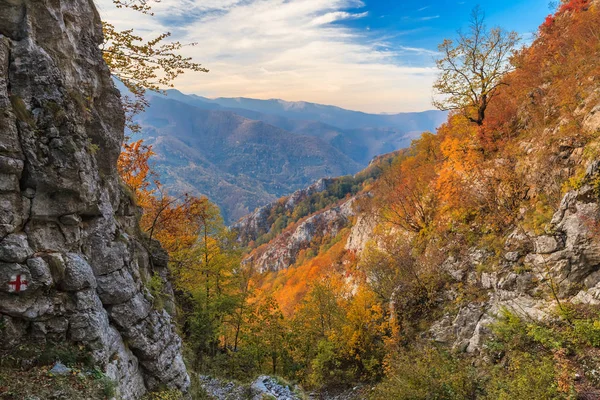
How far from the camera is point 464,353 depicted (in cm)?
1401

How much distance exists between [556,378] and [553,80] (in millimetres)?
17681

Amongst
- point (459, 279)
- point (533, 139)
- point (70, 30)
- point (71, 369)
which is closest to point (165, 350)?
point (71, 369)

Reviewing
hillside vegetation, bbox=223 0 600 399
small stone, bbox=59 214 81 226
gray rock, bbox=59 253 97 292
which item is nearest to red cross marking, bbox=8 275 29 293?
gray rock, bbox=59 253 97 292

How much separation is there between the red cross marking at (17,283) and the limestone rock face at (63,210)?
2 centimetres

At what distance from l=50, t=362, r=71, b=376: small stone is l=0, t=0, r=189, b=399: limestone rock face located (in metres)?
0.53

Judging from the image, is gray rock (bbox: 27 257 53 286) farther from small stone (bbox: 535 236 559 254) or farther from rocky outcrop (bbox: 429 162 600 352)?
small stone (bbox: 535 236 559 254)

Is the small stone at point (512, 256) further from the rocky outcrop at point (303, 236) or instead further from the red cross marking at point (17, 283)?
the rocky outcrop at point (303, 236)

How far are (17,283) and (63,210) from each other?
70.9 inches

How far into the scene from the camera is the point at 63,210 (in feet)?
24.3

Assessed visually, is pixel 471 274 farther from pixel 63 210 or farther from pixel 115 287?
pixel 63 210

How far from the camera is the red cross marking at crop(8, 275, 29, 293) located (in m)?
6.23

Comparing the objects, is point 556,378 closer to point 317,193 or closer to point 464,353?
point 464,353

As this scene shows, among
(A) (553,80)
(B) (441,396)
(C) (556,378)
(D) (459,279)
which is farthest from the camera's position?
(A) (553,80)

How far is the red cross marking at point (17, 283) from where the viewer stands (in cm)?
623
